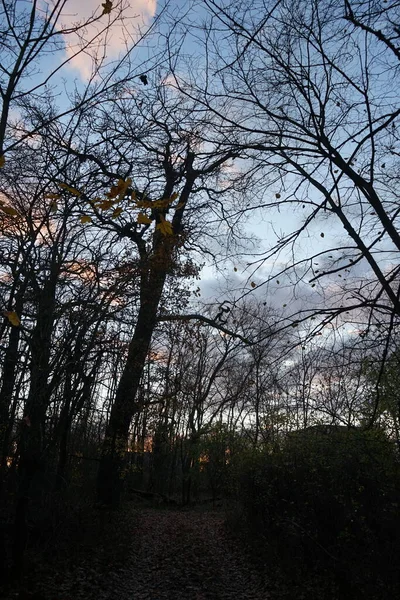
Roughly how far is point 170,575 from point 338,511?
151 inches

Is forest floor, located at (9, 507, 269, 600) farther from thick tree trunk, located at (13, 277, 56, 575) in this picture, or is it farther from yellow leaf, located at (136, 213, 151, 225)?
yellow leaf, located at (136, 213, 151, 225)

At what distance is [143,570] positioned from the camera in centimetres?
869

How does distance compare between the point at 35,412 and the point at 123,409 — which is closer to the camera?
the point at 35,412

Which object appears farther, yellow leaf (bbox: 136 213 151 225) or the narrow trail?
the narrow trail

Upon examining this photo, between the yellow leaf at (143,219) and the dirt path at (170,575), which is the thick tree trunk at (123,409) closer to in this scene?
the dirt path at (170,575)

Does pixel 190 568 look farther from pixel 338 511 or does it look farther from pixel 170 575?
pixel 338 511

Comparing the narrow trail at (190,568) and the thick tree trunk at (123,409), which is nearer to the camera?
the narrow trail at (190,568)

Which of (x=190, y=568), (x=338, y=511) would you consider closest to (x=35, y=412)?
(x=338, y=511)

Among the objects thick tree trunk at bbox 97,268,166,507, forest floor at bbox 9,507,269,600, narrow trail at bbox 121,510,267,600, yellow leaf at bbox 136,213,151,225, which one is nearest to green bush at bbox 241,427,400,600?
narrow trail at bbox 121,510,267,600

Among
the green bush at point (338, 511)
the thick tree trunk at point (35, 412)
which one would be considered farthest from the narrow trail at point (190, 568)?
the thick tree trunk at point (35, 412)

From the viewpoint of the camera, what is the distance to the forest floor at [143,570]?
699 centimetres

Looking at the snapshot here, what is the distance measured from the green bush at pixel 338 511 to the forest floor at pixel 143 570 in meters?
0.95

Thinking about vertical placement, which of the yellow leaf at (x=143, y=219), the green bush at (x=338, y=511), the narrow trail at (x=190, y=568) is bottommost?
the narrow trail at (x=190, y=568)

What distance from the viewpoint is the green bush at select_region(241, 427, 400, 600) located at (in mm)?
5539
